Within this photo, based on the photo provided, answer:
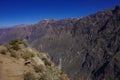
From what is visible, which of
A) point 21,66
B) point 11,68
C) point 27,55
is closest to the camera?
point 11,68

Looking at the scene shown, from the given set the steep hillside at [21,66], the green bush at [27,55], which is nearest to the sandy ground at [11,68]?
the steep hillside at [21,66]

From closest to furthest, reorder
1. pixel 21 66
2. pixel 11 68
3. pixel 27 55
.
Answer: pixel 11 68 < pixel 21 66 < pixel 27 55

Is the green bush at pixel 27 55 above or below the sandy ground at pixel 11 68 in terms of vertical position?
above

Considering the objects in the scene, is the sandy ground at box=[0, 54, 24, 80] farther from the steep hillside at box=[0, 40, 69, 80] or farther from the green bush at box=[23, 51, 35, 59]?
the green bush at box=[23, 51, 35, 59]

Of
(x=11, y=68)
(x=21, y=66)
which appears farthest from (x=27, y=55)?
(x=11, y=68)

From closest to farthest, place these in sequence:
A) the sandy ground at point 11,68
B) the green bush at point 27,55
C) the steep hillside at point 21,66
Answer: the sandy ground at point 11,68
the steep hillside at point 21,66
the green bush at point 27,55

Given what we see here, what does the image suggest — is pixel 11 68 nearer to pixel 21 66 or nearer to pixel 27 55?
pixel 21 66

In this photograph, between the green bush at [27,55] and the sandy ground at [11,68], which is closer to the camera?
the sandy ground at [11,68]

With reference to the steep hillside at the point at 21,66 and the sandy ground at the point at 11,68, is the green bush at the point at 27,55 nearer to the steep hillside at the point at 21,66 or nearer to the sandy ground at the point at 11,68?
the steep hillside at the point at 21,66

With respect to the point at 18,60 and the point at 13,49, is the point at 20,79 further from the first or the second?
the point at 13,49
